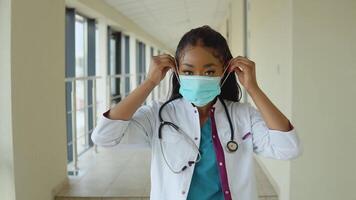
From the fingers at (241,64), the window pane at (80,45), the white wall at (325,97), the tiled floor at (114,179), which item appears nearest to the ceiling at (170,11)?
the window pane at (80,45)

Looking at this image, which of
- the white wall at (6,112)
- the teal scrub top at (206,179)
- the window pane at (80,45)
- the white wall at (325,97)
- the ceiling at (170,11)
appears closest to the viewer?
the teal scrub top at (206,179)

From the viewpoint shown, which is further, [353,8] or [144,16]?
[144,16]

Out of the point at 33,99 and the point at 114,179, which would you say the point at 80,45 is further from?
the point at 33,99

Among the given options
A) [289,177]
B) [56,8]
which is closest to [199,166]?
[289,177]

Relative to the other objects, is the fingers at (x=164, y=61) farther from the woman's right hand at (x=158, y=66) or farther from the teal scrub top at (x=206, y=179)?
the teal scrub top at (x=206, y=179)

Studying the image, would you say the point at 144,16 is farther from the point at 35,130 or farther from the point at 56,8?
the point at 35,130

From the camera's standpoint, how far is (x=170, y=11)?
7797mm

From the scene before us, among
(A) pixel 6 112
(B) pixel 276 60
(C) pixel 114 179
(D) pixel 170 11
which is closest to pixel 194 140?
(A) pixel 6 112

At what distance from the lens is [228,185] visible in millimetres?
1248

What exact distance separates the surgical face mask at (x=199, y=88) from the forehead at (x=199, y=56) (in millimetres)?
53

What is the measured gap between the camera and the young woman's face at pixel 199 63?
1.29 m

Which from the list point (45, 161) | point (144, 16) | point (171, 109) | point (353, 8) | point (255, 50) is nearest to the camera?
point (171, 109)

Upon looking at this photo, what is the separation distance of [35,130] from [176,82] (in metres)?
1.80

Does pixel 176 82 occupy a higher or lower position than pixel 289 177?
higher
